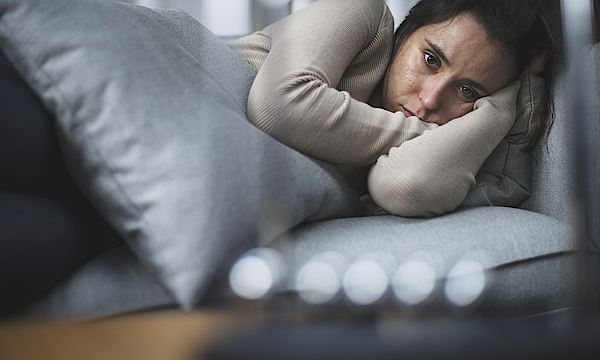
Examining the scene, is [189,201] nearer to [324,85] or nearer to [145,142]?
[145,142]

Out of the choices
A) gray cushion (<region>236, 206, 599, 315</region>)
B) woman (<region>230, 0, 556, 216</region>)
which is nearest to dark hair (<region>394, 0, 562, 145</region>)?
woman (<region>230, 0, 556, 216</region>)

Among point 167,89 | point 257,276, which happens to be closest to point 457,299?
point 257,276

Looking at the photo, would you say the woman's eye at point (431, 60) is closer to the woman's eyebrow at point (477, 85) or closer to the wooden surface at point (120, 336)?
the woman's eyebrow at point (477, 85)

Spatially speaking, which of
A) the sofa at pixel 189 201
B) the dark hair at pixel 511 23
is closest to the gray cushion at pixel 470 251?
the sofa at pixel 189 201

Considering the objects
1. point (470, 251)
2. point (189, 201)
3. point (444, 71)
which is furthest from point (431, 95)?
point (189, 201)

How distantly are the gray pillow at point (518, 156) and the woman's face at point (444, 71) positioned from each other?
79mm

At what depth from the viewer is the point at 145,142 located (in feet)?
1.04

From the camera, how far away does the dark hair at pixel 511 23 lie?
0.47 metres

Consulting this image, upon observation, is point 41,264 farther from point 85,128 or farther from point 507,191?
point 507,191

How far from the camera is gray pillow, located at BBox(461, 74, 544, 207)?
60 centimetres

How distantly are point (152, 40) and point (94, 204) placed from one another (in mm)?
178

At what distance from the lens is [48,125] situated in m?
0.33

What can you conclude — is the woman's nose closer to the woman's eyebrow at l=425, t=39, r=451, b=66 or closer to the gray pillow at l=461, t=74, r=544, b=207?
the woman's eyebrow at l=425, t=39, r=451, b=66

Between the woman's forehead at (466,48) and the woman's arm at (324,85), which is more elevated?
the woman's forehead at (466,48)
